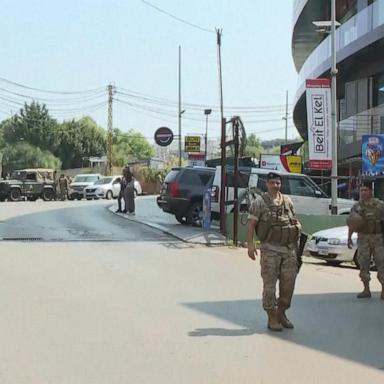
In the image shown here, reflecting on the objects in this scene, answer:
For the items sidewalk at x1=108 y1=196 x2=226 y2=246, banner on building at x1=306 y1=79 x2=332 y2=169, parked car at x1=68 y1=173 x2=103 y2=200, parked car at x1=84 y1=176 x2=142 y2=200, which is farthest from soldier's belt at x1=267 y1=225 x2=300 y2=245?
parked car at x1=68 y1=173 x2=103 y2=200

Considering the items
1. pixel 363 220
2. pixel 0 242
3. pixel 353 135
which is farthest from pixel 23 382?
pixel 353 135

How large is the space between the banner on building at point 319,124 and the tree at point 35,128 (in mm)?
74170

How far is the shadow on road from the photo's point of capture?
272 inches

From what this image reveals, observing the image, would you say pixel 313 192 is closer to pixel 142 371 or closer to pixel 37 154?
pixel 142 371

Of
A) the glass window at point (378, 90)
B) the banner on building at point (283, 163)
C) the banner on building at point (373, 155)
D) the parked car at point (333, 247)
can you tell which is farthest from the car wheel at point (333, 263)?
the glass window at point (378, 90)

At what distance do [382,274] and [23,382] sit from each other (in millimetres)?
5959

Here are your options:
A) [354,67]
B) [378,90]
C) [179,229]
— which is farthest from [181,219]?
[354,67]

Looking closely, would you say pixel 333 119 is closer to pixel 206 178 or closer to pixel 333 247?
pixel 206 178

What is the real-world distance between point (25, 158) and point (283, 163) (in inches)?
2567

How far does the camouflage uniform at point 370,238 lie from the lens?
32.7 ft

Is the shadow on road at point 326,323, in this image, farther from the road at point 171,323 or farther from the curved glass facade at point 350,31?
the curved glass facade at point 350,31

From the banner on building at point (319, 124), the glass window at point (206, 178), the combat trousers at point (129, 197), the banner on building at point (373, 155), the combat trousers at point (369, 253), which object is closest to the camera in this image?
the combat trousers at point (369, 253)

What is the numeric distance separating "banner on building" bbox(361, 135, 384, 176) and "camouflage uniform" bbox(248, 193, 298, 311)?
548 inches

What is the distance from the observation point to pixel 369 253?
10023 mm
